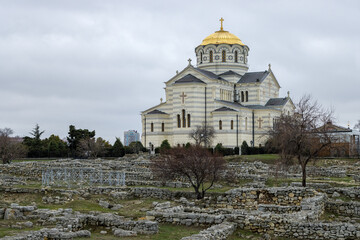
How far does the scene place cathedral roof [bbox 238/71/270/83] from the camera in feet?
234

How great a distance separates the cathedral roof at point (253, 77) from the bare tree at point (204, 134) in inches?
512

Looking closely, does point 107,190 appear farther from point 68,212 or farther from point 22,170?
point 22,170

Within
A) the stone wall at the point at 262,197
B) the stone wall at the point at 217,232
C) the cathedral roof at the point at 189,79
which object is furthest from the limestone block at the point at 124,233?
the cathedral roof at the point at 189,79

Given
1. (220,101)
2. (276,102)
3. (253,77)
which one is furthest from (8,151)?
(276,102)

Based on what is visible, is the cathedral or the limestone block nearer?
the limestone block

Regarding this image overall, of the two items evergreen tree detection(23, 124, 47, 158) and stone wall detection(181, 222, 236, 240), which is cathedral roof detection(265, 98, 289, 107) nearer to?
evergreen tree detection(23, 124, 47, 158)

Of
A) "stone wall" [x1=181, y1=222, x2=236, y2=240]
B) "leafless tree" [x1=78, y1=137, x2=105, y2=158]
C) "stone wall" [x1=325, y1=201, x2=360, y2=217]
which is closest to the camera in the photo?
"stone wall" [x1=181, y1=222, x2=236, y2=240]

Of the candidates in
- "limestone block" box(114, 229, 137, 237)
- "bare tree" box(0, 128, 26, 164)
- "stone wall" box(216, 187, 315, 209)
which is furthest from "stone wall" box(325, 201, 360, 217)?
"bare tree" box(0, 128, 26, 164)

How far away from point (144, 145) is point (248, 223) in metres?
53.5

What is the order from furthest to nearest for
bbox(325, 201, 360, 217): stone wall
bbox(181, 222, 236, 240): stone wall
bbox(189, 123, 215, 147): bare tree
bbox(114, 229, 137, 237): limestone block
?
bbox(189, 123, 215, 147): bare tree, bbox(325, 201, 360, 217): stone wall, bbox(114, 229, 137, 237): limestone block, bbox(181, 222, 236, 240): stone wall

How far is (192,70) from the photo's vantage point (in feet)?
223

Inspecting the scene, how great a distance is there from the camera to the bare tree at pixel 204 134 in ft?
197

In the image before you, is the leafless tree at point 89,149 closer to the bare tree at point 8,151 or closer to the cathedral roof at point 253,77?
the bare tree at point 8,151

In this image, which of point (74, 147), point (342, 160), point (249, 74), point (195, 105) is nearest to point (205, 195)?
point (342, 160)
